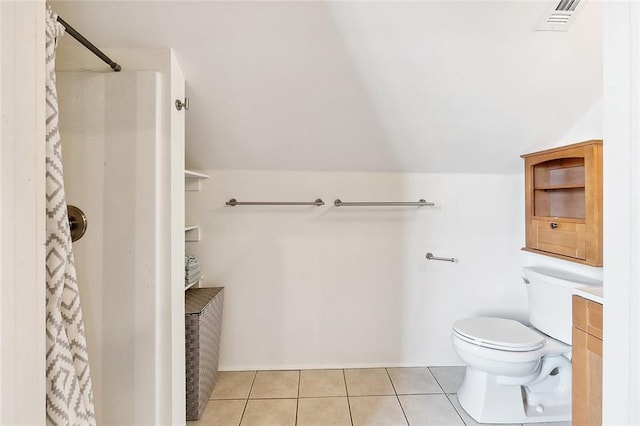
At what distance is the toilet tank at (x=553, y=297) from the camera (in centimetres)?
168

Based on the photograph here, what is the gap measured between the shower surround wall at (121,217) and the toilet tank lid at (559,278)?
1985 millimetres

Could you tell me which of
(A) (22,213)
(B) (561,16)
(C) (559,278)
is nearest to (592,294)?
(C) (559,278)

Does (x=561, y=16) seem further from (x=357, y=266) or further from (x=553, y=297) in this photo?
(x=357, y=266)

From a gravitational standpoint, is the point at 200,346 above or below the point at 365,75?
below

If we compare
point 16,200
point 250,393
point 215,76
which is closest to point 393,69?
point 215,76

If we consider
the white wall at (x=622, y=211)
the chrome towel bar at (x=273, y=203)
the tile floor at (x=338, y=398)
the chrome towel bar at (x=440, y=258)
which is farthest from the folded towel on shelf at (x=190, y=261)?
the white wall at (x=622, y=211)

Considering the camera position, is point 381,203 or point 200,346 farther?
point 381,203

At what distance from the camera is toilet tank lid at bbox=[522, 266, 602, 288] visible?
166cm

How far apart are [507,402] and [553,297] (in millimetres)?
623

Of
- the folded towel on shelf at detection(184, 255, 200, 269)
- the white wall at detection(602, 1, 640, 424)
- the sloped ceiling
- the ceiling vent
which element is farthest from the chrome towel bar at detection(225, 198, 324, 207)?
the white wall at detection(602, 1, 640, 424)

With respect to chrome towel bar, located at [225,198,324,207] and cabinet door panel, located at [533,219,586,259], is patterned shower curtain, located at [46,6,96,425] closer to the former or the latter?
chrome towel bar, located at [225,198,324,207]

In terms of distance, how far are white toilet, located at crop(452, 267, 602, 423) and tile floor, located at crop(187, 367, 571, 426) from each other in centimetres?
18

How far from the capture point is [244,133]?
1810mm

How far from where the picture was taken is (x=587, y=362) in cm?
A: 125
